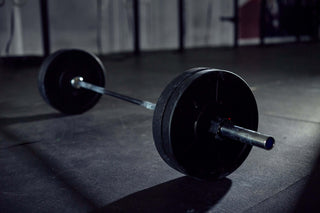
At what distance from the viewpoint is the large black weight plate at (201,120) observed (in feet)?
3.28

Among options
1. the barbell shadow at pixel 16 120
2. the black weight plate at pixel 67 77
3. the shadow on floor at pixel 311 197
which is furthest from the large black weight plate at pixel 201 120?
the black weight plate at pixel 67 77

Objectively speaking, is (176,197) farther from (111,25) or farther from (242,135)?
(111,25)

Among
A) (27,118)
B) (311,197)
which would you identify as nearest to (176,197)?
(311,197)

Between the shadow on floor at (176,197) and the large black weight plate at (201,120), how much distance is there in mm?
47

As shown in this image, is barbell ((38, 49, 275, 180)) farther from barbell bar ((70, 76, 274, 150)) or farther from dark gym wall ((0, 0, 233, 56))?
dark gym wall ((0, 0, 233, 56))

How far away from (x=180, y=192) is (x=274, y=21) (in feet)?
30.7

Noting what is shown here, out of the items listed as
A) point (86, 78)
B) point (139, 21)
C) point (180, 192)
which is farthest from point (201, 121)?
point (139, 21)

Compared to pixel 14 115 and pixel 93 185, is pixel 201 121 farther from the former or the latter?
pixel 14 115

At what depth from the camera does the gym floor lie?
989 millimetres

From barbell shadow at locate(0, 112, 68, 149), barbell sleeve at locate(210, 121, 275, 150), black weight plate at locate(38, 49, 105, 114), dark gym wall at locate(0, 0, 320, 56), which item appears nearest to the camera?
barbell sleeve at locate(210, 121, 275, 150)

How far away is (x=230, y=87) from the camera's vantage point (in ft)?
3.58

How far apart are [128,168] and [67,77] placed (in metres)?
0.97

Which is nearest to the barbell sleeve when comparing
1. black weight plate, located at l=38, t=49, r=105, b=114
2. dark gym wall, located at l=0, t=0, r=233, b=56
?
black weight plate, located at l=38, t=49, r=105, b=114

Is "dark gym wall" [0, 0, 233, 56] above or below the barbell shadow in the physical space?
above
